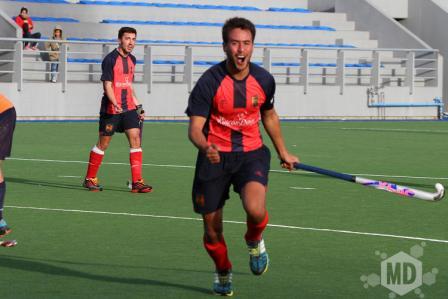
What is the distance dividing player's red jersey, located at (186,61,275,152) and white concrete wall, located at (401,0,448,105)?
32990mm

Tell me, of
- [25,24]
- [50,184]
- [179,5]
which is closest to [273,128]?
[50,184]

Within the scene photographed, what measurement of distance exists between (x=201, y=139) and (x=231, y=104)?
1.31 feet

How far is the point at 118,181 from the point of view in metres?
17.1

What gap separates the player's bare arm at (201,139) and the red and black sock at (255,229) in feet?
1.90

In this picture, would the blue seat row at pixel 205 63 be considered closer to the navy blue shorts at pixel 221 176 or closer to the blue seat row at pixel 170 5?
the blue seat row at pixel 170 5

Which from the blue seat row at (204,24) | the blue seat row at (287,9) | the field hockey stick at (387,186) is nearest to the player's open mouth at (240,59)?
the field hockey stick at (387,186)

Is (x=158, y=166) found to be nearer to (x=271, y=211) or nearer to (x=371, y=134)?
(x=271, y=211)

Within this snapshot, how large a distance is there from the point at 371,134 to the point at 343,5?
49.6 ft

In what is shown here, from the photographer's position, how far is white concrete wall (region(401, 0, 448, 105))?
41.7m

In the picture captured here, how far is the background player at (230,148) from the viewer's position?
8.53m

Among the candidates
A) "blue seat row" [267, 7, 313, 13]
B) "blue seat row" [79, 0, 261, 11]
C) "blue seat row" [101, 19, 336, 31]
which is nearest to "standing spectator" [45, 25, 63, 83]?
"blue seat row" [101, 19, 336, 31]

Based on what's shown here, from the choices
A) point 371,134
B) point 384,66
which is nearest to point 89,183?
point 371,134

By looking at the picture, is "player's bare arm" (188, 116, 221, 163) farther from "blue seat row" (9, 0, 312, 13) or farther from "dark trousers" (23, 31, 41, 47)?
"blue seat row" (9, 0, 312, 13)

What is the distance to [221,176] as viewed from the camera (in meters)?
8.62
